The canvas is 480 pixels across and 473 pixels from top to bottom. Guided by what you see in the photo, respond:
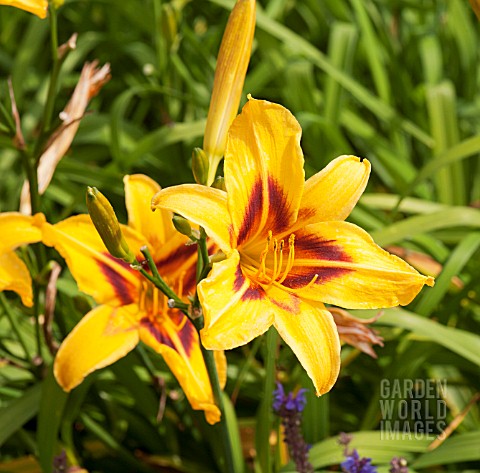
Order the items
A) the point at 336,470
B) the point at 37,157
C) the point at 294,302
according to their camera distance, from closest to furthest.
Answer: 1. the point at 294,302
2. the point at 37,157
3. the point at 336,470

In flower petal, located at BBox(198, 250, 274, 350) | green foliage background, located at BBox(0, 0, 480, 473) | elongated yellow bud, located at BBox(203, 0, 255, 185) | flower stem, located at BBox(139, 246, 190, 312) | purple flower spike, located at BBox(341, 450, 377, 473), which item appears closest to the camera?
flower petal, located at BBox(198, 250, 274, 350)

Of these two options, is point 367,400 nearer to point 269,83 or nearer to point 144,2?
point 269,83

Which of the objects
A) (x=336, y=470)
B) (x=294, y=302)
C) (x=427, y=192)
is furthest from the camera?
(x=427, y=192)

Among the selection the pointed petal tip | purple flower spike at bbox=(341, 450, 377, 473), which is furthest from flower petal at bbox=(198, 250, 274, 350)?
purple flower spike at bbox=(341, 450, 377, 473)

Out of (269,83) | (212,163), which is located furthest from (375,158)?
(212,163)

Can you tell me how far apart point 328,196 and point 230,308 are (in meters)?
0.23

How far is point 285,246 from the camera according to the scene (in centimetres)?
108

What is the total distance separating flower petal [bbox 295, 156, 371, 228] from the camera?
1059 mm

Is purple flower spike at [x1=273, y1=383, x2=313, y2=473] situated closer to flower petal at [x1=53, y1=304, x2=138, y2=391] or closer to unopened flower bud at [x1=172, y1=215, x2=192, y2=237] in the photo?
flower petal at [x1=53, y1=304, x2=138, y2=391]

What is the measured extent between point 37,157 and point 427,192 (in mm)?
1084

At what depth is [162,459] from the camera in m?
1.59

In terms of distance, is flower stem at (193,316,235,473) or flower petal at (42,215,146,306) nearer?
flower stem at (193,316,235,473)

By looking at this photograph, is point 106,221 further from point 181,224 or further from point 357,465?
point 357,465

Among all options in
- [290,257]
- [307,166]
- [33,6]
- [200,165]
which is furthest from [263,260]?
[307,166]
